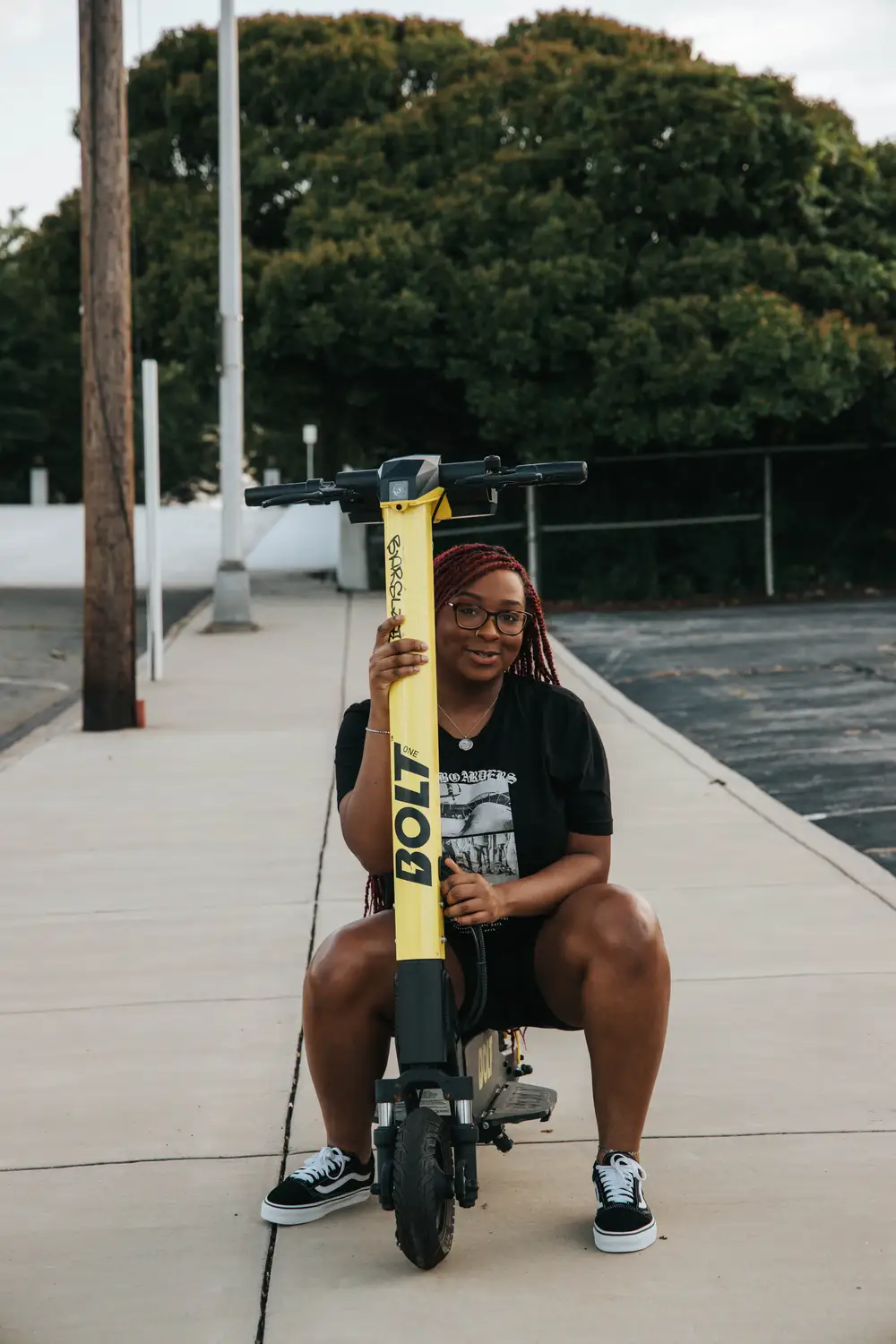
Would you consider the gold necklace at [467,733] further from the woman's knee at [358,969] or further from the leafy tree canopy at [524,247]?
the leafy tree canopy at [524,247]

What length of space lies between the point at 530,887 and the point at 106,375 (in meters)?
8.16

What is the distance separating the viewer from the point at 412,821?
328 cm

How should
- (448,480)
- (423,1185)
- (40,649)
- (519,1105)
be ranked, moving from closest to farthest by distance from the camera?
(423,1185) < (448,480) < (519,1105) < (40,649)

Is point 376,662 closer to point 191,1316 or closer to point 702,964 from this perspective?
point 191,1316

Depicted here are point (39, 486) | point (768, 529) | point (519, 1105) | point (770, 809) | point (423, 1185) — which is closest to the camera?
point (423, 1185)

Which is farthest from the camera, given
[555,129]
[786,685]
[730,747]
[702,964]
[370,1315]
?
[555,129]

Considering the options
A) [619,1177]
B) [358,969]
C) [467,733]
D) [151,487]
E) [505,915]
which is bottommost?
[619,1177]

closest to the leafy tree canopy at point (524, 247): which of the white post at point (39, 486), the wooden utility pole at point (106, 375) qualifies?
the wooden utility pole at point (106, 375)

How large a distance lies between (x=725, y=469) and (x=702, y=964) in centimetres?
1892

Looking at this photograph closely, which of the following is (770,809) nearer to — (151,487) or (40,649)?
(151,487)

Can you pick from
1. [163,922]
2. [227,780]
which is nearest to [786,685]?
[227,780]

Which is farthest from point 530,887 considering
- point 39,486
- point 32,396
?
point 39,486

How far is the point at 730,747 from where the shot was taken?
1054 centimetres

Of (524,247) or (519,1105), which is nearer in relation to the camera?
(519,1105)
